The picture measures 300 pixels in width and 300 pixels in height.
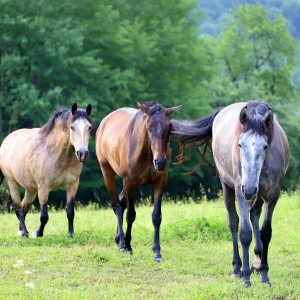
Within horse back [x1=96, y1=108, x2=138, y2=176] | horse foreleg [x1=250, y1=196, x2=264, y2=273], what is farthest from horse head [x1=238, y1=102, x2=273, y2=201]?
horse back [x1=96, y1=108, x2=138, y2=176]

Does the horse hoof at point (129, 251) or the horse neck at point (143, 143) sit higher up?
the horse neck at point (143, 143)

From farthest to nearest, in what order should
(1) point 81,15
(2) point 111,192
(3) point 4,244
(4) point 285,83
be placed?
(4) point 285,83 → (1) point 81,15 → (2) point 111,192 → (3) point 4,244

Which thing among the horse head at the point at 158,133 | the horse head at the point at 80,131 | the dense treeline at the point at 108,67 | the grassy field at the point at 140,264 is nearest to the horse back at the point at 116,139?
the horse head at the point at 80,131

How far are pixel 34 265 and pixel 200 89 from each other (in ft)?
105

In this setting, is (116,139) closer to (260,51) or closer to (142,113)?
(142,113)

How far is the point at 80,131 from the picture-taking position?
1196 cm

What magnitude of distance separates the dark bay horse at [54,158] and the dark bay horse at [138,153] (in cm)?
53

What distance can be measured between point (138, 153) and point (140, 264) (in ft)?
5.54

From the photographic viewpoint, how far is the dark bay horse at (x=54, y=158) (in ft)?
39.8

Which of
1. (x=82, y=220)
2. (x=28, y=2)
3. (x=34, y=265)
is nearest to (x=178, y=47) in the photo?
(x=28, y=2)

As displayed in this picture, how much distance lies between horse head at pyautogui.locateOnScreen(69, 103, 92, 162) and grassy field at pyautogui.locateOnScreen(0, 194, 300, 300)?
1303 mm

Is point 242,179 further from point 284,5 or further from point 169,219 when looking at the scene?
point 284,5

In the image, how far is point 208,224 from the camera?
12.6 m

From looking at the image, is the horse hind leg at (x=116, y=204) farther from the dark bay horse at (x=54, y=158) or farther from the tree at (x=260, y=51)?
the tree at (x=260, y=51)
